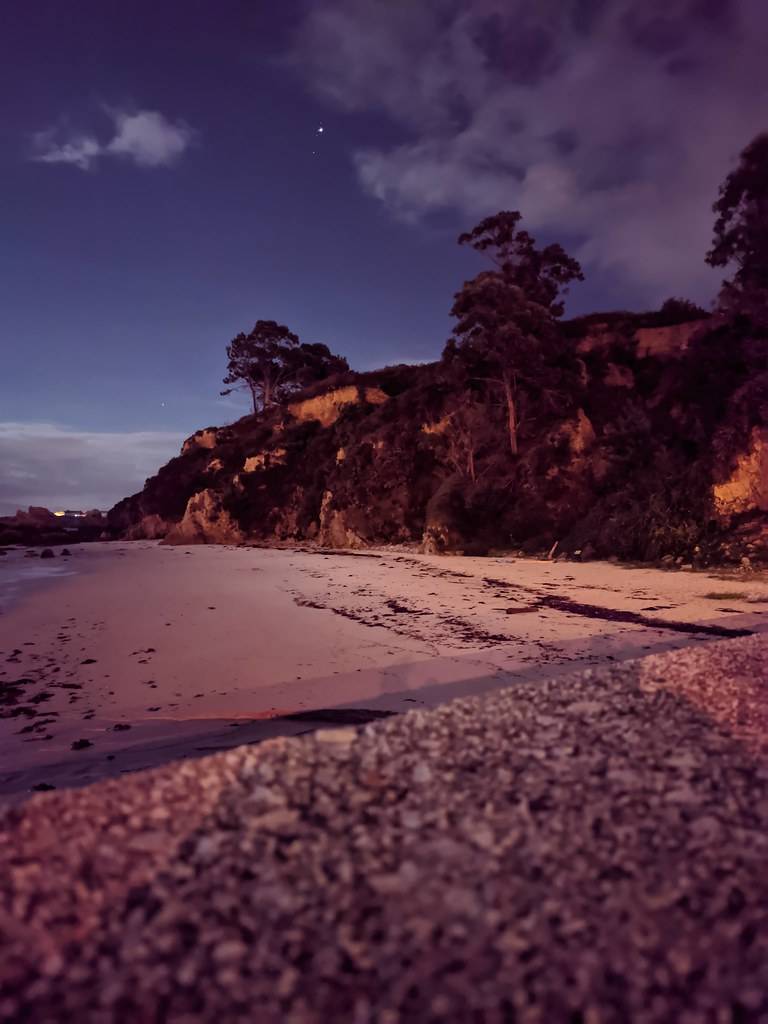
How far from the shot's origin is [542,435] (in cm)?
2017

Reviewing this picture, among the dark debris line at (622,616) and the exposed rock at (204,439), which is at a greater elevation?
the exposed rock at (204,439)

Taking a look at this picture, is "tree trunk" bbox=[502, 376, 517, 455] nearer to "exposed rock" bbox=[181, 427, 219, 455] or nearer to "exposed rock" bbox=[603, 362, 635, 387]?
"exposed rock" bbox=[603, 362, 635, 387]

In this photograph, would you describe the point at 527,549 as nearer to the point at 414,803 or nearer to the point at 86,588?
the point at 86,588

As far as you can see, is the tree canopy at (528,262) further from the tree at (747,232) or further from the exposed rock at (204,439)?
the exposed rock at (204,439)

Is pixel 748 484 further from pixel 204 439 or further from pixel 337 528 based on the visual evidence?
pixel 204 439

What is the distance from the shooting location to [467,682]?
177 inches

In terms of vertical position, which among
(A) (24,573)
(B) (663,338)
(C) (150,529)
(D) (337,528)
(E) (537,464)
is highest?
(B) (663,338)

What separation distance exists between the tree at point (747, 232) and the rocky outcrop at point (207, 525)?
23.6m

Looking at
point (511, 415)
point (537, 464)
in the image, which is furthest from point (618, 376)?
point (537, 464)

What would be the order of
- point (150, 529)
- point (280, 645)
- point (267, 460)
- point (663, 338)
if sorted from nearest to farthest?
point (280, 645) < point (663, 338) < point (267, 460) < point (150, 529)

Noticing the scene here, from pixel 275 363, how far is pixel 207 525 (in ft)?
80.7

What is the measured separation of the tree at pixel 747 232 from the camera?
14180 millimetres

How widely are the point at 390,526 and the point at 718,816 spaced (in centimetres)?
2036

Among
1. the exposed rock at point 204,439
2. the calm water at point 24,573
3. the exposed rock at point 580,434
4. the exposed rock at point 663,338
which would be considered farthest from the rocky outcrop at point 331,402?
the calm water at point 24,573
